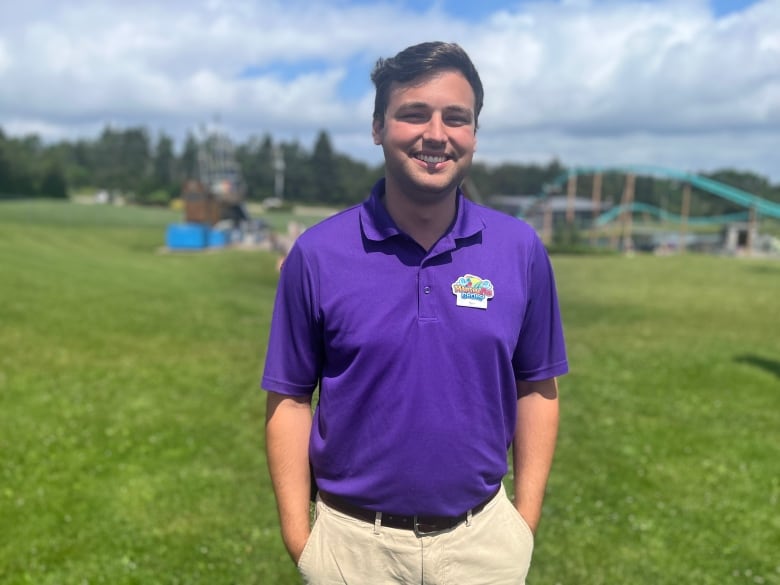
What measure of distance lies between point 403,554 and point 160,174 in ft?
484

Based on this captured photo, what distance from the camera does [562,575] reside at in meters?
5.89

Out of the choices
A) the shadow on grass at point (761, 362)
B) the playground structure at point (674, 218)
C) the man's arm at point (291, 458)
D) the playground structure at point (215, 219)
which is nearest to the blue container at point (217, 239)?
the playground structure at point (215, 219)

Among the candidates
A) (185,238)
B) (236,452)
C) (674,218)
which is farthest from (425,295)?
(674,218)

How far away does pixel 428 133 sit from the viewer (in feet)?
8.30

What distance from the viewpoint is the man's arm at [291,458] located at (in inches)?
110

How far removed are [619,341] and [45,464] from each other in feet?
40.8

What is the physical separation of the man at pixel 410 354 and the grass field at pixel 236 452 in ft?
11.4

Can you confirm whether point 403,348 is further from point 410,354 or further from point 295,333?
point 295,333

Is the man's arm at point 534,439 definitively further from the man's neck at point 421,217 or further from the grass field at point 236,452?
the grass field at point 236,452

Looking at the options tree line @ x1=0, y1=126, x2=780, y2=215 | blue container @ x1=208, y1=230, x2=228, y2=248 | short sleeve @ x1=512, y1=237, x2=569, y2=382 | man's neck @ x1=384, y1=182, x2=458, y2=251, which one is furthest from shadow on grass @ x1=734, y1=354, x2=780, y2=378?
tree line @ x1=0, y1=126, x2=780, y2=215

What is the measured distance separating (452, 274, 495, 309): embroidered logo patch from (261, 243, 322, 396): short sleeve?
0.52 m

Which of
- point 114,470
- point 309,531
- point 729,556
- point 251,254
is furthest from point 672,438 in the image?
point 251,254

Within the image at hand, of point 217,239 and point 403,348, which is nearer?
point 403,348

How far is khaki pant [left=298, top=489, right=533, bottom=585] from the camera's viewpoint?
2.63 metres
